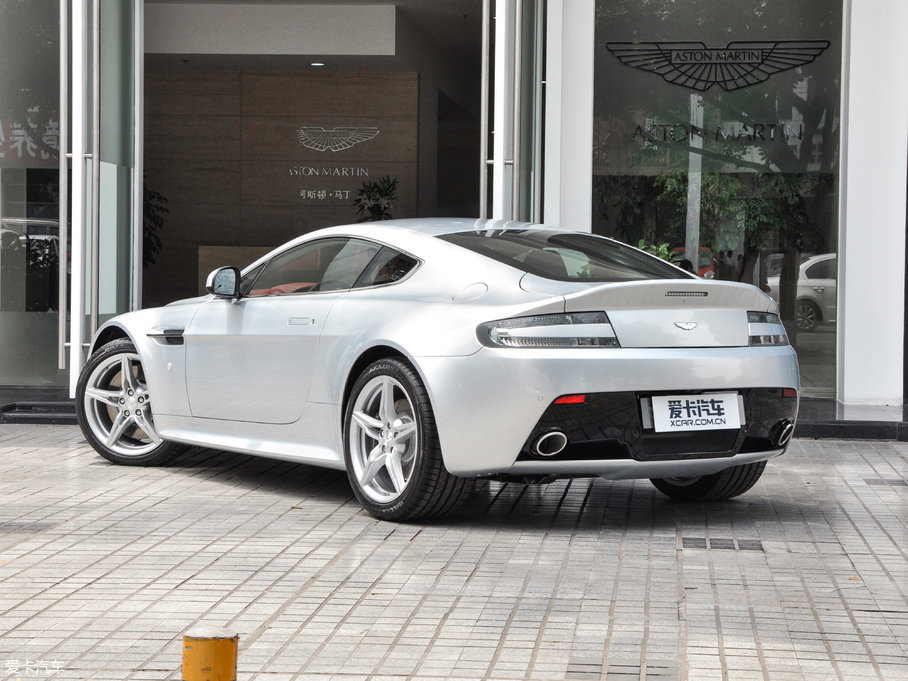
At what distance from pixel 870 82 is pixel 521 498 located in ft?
21.4

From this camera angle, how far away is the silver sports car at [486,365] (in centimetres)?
543

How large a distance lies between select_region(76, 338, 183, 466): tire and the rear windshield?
2393mm

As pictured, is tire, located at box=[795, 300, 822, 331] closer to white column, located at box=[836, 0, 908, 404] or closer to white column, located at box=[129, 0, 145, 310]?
white column, located at box=[836, 0, 908, 404]

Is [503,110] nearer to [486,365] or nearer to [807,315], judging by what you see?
[807,315]

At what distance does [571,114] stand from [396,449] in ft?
21.7

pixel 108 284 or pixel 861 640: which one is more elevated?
pixel 108 284

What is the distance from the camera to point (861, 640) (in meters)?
3.97

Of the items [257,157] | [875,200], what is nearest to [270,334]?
[875,200]

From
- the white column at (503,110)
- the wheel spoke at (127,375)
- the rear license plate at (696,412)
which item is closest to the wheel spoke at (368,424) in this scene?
the rear license plate at (696,412)

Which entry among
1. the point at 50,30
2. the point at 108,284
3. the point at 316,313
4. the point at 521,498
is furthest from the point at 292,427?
the point at 50,30

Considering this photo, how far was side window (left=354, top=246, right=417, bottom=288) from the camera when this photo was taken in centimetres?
612

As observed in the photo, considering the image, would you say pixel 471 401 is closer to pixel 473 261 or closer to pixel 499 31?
pixel 473 261

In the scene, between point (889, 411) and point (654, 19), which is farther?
point (654, 19)

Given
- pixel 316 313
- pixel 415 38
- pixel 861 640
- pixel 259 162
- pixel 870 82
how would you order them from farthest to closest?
pixel 259 162 → pixel 415 38 → pixel 870 82 → pixel 316 313 → pixel 861 640
